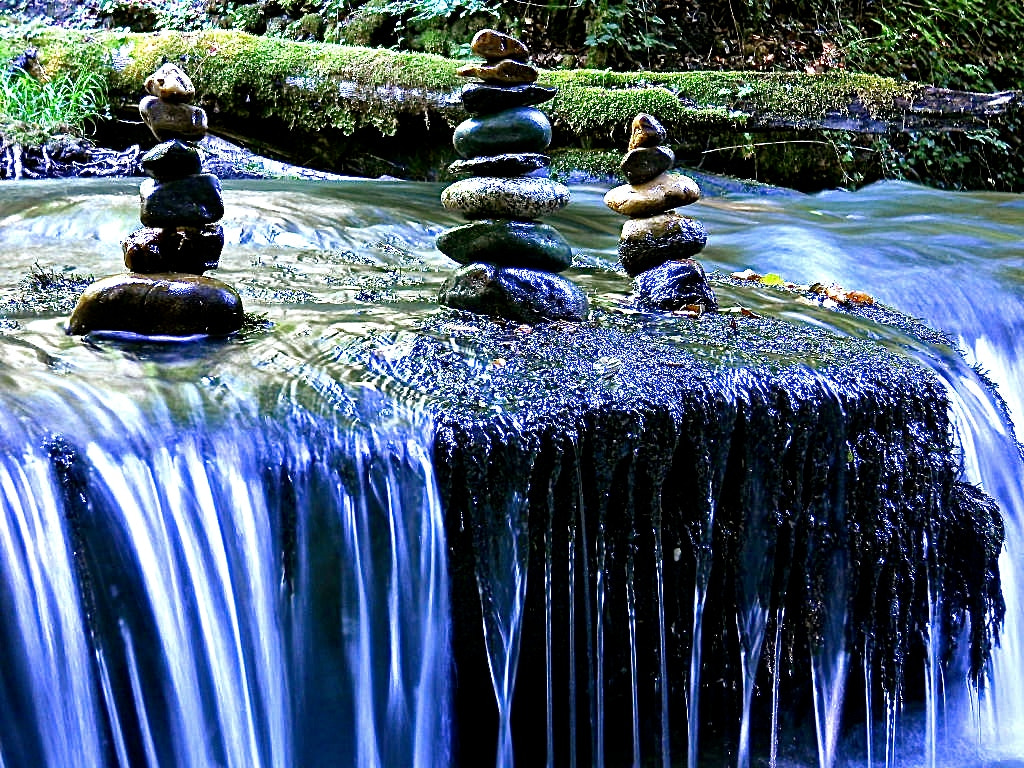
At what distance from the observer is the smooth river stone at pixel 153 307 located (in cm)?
329

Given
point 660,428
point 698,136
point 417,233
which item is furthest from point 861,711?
point 698,136

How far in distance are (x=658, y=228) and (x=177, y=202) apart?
172cm

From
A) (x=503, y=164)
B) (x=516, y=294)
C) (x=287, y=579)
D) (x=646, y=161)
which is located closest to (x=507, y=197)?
(x=503, y=164)

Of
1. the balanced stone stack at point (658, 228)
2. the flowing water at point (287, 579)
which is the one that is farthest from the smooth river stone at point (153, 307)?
the balanced stone stack at point (658, 228)

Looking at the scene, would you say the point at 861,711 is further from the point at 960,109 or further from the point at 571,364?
the point at 960,109

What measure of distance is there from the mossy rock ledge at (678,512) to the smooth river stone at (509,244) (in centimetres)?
24

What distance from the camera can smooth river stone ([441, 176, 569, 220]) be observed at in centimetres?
365

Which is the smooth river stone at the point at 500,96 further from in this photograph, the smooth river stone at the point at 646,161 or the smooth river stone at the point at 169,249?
the smooth river stone at the point at 169,249

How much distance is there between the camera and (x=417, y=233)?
5773 millimetres

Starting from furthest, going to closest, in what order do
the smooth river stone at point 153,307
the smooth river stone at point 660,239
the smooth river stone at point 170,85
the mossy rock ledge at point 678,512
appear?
the smooth river stone at point 660,239
the smooth river stone at point 170,85
the smooth river stone at point 153,307
the mossy rock ledge at point 678,512

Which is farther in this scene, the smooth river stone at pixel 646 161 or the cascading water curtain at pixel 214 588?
the smooth river stone at pixel 646 161

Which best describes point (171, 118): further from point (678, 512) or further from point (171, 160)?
point (678, 512)

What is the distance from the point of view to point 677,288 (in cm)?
400

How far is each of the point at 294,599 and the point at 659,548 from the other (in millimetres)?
1010
